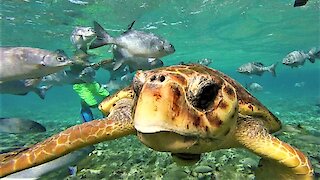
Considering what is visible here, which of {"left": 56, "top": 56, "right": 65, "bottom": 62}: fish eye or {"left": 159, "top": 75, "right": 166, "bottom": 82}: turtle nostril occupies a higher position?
{"left": 159, "top": 75, "right": 166, "bottom": 82}: turtle nostril

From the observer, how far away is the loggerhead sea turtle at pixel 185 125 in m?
1.85

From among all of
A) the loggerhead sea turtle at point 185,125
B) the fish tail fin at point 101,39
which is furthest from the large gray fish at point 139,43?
the loggerhead sea turtle at point 185,125

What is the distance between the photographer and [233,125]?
2.48 meters

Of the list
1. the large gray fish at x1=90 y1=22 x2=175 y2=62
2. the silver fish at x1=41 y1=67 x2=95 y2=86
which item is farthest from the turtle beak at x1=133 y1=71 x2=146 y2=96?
the silver fish at x1=41 y1=67 x2=95 y2=86

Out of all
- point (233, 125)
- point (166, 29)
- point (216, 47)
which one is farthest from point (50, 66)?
point (216, 47)

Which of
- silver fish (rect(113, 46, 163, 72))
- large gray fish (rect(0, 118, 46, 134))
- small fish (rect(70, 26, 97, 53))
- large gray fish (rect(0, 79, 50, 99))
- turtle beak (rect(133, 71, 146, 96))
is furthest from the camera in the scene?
small fish (rect(70, 26, 97, 53))

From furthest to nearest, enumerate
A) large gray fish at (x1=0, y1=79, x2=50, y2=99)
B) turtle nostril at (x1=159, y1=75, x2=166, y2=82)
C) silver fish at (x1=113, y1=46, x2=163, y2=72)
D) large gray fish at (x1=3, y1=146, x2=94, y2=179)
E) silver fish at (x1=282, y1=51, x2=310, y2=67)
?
silver fish at (x1=282, y1=51, x2=310, y2=67) < large gray fish at (x1=0, y1=79, x2=50, y2=99) < silver fish at (x1=113, y1=46, x2=163, y2=72) < large gray fish at (x1=3, y1=146, x2=94, y2=179) < turtle nostril at (x1=159, y1=75, x2=166, y2=82)

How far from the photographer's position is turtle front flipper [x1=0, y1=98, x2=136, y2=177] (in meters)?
2.52

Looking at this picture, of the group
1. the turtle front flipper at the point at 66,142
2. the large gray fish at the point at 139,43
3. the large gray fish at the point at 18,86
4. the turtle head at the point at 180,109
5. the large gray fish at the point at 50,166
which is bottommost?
the large gray fish at the point at 18,86

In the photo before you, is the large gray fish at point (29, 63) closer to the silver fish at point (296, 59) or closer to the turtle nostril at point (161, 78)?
the turtle nostril at point (161, 78)

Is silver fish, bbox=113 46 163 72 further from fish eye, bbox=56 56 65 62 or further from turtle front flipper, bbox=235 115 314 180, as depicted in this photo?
turtle front flipper, bbox=235 115 314 180

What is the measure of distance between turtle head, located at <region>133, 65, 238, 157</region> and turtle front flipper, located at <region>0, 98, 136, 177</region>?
750 millimetres

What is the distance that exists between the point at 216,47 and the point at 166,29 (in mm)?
11131

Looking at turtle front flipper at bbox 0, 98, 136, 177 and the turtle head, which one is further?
turtle front flipper at bbox 0, 98, 136, 177
